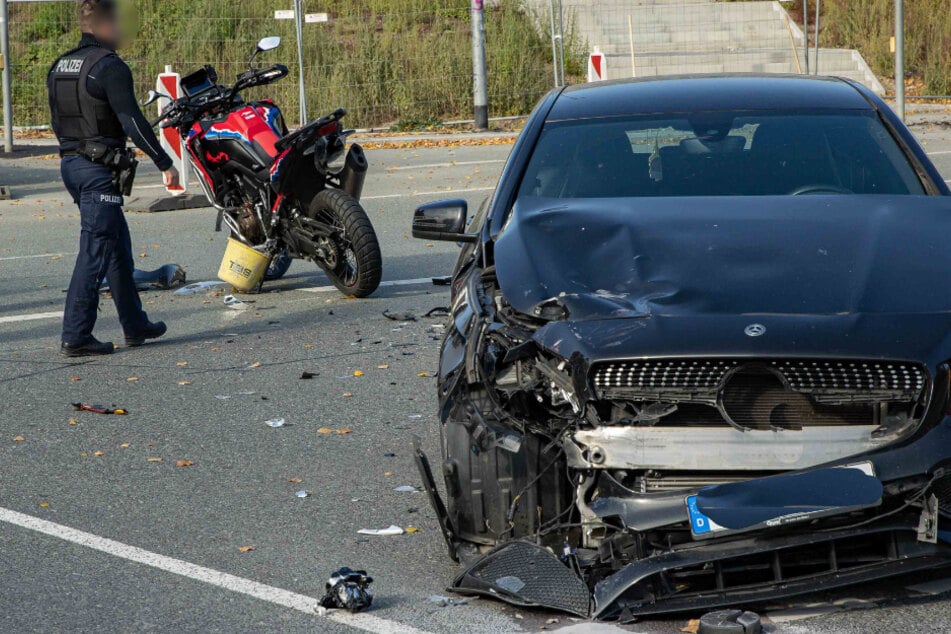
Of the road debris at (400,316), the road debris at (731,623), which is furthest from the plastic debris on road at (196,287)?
the road debris at (731,623)

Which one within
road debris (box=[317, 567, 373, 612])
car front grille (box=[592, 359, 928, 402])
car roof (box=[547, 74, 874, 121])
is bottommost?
road debris (box=[317, 567, 373, 612])

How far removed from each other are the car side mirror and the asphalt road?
2.93 feet

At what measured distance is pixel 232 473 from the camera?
530 centimetres

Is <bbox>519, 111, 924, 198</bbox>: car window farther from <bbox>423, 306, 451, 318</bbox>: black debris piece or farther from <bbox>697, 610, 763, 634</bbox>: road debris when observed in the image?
<bbox>423, 306, 451, 318</bbox>: black debris piece

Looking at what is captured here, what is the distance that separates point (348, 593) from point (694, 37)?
2789cm

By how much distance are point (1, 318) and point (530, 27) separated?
65.9 feet

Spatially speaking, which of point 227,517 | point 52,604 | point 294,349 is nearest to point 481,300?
point 227,517

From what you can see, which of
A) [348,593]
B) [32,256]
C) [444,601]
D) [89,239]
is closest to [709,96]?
[444,601]

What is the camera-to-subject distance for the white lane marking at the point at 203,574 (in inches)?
147

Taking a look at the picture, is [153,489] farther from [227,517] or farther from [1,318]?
[1,318]

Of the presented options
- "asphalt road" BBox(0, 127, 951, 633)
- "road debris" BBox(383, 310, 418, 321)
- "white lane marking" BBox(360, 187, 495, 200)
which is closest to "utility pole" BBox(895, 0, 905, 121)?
"white lane marking" BBox(360, 187, 495, 200)

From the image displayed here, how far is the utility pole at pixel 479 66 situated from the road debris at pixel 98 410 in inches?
677

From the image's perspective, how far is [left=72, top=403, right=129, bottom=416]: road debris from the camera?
6336mm

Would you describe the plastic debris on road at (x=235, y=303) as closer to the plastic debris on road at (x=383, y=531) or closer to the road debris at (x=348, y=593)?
the plastic debris on road at (x=383, y=531)
